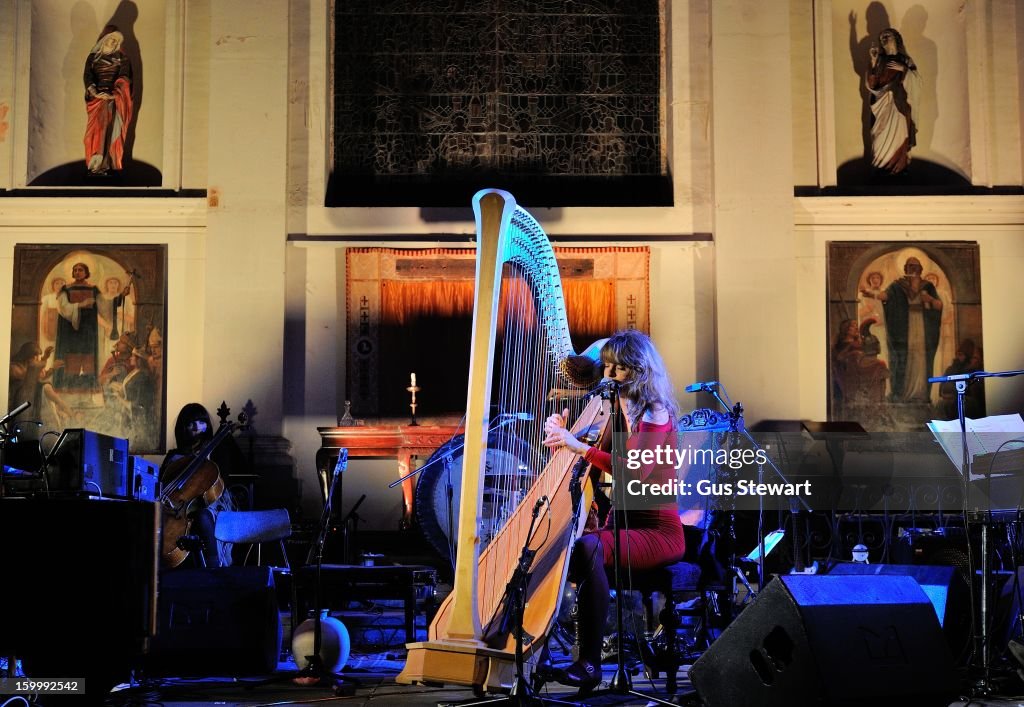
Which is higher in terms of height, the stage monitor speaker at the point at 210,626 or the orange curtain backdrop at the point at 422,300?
the orange curtain backdrop at the point at 422,300

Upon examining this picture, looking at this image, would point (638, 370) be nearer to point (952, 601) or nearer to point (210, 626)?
point (952, 601)

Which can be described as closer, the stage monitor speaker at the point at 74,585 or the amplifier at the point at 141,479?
the stage monitor speaker at the point at 74,585

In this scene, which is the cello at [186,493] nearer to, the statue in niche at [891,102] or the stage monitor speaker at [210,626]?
the stage monitor speaker at [210,626]

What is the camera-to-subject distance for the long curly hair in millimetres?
5297

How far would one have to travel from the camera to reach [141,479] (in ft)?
17.9

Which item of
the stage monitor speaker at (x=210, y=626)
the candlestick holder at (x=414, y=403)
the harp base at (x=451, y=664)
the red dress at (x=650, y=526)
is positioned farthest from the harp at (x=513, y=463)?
the candlestick holder at (x=414, y=403)

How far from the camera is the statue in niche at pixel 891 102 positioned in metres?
12.0

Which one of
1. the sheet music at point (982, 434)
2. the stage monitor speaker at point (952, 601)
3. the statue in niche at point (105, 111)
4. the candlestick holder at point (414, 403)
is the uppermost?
the statue in niche at point (105, 111)

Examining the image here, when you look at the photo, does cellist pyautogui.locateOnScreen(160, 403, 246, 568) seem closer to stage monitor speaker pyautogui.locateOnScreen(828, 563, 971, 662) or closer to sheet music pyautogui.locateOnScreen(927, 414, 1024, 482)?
stage monitor speaker pyautogui.locateOnScreen(828, 563, 971, 662)

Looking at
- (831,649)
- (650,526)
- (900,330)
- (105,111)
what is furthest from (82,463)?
(900,330)

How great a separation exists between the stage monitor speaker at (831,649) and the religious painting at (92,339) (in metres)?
8.45

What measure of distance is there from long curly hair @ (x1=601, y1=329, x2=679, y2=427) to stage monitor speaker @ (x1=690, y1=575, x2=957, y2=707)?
4.41 feet

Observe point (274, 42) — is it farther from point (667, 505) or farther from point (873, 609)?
point (873, 609)

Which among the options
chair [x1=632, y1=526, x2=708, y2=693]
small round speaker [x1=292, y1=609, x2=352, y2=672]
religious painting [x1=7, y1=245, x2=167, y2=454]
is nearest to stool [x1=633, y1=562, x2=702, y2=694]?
chair [x1=632, y1=526, x2=708, y2=693]
